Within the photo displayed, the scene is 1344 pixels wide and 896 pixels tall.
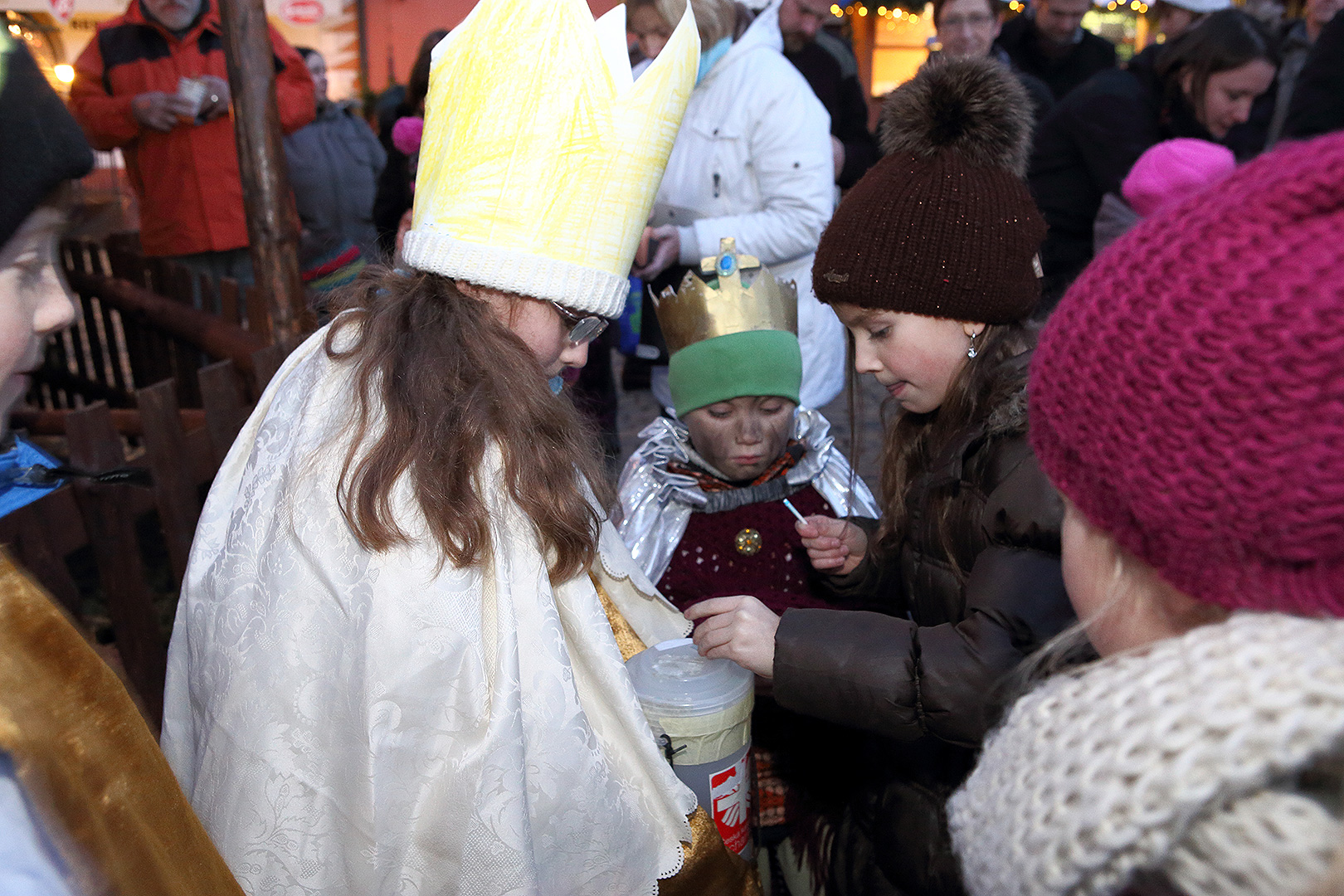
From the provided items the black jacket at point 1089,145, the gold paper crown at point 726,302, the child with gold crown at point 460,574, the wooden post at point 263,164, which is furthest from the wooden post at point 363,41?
the child with gold crown at point 460,574

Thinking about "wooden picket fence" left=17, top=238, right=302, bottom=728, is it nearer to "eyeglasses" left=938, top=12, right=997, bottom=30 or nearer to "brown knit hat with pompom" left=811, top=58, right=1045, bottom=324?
"brown knit hat with pompom" left=811, top=58, right=1045, bottom=324

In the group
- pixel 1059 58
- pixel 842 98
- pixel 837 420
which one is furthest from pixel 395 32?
pixel 1059 58

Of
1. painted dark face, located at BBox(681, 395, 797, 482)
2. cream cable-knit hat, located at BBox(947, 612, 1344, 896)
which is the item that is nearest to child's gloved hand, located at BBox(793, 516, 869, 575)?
painted dark face, located at BBox(681, 395, 797, 482)

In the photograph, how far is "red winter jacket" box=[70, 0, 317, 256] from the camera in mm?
4918

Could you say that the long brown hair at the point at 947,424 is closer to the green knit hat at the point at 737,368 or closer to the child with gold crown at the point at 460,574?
the green knit hat at the point at 737,368

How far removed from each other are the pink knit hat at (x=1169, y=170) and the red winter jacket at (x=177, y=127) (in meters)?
4.18

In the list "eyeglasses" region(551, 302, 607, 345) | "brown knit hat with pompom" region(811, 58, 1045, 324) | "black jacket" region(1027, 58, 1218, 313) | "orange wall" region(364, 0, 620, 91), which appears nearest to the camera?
"eyeglasses" region(551, 302, 607, 345)

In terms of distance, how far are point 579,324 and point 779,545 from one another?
1.27 m

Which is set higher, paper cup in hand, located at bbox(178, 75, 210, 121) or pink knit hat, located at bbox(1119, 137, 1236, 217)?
pink knit hat, located at bbox(1119, 137, 1236, 217)

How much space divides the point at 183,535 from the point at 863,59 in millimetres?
17022

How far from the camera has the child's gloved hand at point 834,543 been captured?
236 centimetres

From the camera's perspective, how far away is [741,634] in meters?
1.71

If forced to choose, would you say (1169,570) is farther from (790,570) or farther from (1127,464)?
(790,570)

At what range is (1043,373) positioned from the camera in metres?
0.92
